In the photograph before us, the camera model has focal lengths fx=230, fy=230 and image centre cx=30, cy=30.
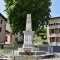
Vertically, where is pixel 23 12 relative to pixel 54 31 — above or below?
above

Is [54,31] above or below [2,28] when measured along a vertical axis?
below

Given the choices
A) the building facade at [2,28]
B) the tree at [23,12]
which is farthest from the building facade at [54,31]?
the tree at [23,12]

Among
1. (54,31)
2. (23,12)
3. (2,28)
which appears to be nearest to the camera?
(23,12)

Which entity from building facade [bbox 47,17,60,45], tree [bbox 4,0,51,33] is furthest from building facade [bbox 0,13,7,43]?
tree [bbox 4,0,51,33]

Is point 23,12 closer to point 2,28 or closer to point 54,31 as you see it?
point 2,28

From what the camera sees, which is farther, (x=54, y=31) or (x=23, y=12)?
(x=54, y=31)

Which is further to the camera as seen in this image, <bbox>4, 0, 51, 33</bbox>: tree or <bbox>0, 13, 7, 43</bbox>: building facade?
<bbox>0, 13, 7, 43</bbox>: building facade

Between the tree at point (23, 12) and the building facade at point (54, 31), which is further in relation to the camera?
the building facade at point (54, 31)

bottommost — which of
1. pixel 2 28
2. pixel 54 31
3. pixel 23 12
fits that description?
pixel 54 31

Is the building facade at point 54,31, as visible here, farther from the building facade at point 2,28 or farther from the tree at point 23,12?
the tree at point 23,12

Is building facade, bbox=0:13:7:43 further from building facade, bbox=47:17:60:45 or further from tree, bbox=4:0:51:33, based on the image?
tree, bbox=4:0:51:33

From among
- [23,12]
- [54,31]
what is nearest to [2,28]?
[54,31]

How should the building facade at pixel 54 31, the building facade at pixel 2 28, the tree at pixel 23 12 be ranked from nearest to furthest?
1. the tree at pixel 23 12
2. the building facade at pixel 2 28
3. the building facade at pixel 54 31

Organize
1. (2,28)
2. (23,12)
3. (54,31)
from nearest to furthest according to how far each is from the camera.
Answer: (23,12)
(2,28)
(54,31)
